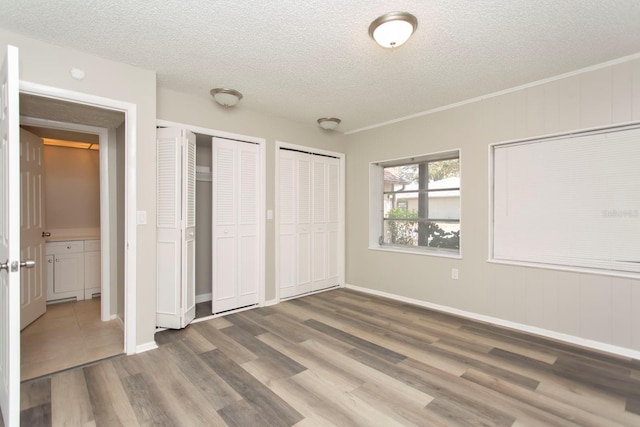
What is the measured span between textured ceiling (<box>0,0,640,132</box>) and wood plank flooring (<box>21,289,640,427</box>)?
8.30 feet

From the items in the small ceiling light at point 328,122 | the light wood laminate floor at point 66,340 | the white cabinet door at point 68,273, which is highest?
the small ceiling light at point 328,122

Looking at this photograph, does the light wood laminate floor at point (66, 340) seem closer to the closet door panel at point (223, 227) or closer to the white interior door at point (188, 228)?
the white interior door at point (188, 228)

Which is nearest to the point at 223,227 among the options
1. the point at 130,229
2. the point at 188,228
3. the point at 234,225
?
the point at 234,225

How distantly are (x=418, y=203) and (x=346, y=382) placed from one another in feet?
9.05

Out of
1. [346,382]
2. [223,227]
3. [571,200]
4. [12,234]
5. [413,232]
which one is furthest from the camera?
[413,232]

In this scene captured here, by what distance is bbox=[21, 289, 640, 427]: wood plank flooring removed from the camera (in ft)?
6.25

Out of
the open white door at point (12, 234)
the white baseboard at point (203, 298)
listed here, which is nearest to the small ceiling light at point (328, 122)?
the white baseboard at point (203, 298)

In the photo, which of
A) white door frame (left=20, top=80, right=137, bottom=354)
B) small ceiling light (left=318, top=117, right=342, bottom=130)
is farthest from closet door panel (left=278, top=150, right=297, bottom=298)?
white door frame (left=20, top=80, right=137, bottom=354)

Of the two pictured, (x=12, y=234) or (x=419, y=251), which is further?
(x=419, y=251)

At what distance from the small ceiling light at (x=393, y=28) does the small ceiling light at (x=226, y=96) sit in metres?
1.66

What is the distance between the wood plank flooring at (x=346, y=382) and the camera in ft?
6.25

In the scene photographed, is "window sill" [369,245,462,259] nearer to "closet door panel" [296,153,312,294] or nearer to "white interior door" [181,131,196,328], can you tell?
"closet door panel" [296,153,312,294]

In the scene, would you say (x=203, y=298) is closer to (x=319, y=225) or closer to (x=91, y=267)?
(x=91, y=267)

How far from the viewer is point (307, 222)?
461 cm
